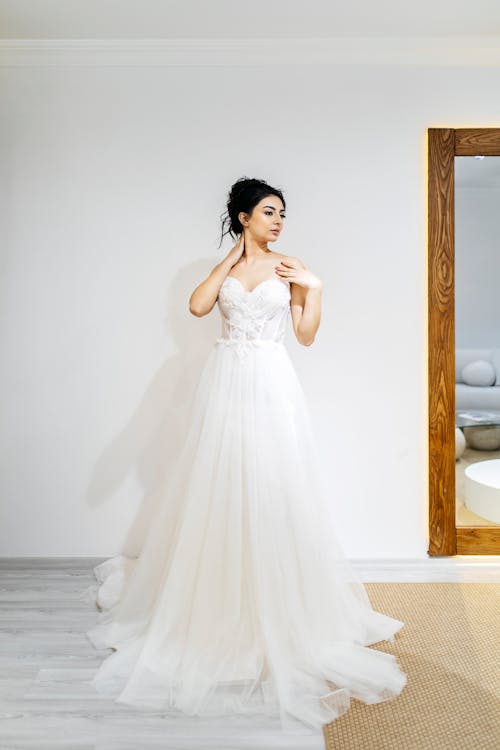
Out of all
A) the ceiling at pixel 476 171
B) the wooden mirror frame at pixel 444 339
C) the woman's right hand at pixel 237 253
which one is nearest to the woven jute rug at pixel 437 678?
the wooden mirror frame at pixel 444 339

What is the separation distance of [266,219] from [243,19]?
3.62 feet

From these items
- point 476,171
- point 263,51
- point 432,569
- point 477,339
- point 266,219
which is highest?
point 263,51

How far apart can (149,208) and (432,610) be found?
7.89ft

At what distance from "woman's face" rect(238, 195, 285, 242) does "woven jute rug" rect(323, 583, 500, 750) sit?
1.73 meters

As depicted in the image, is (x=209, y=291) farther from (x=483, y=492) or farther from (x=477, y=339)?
(x=483, y=492)

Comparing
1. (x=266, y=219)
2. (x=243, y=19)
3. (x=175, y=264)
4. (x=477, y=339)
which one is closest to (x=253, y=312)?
(x=266, y=219)

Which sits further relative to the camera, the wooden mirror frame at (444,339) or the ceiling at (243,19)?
the wooden mirror frame at (444,339)

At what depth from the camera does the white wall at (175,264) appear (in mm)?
2830

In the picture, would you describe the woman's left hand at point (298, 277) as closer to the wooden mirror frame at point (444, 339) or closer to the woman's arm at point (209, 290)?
the woman's arm at point (209, 290)

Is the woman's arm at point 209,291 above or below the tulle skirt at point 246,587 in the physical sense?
above

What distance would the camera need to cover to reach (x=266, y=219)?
2.27 meters

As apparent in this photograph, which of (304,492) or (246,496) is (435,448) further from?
(246,496)

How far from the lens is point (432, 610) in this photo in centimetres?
248

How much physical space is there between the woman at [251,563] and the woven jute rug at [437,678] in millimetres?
61
